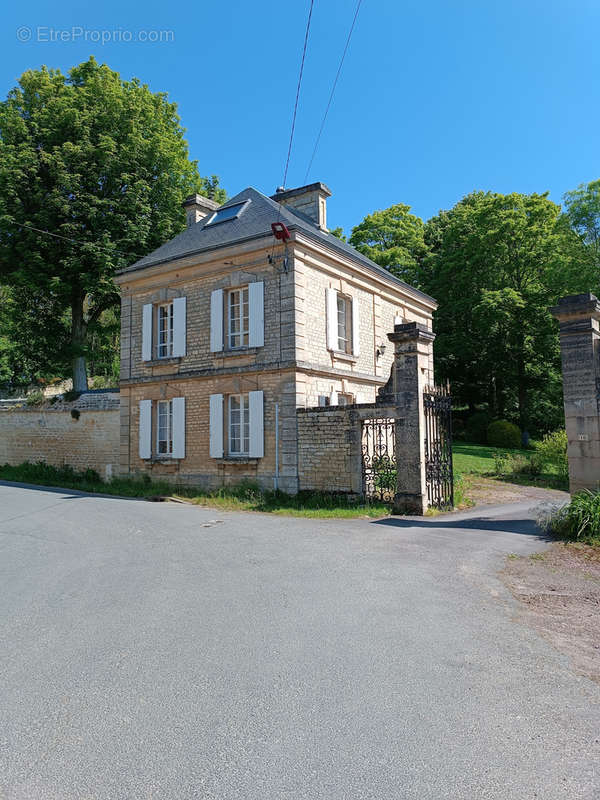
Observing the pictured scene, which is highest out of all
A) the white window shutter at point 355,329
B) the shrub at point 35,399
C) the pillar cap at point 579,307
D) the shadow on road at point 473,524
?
the white window shutter at point 355,329

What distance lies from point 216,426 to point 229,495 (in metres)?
1.94

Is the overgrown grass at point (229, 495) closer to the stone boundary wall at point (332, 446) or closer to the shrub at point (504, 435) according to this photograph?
the stone boundary wall at point (332, 446)

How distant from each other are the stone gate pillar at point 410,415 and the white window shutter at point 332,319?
11.7 feet

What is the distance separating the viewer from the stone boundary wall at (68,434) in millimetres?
18422

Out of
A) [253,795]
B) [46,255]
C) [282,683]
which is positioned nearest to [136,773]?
[253,795]

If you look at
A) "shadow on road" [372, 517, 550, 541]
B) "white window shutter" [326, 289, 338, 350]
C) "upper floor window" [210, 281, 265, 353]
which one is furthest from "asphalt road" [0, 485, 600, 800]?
"upper floor window" [210, 281, 265, 353]

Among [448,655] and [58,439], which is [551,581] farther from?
[58,439]

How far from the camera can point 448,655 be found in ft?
13.1

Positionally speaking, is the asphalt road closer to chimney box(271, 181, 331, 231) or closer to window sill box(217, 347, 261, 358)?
window sill box(217, 347, 261, 358)

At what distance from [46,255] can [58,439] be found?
7096mm

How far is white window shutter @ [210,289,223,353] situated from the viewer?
15.3 metres

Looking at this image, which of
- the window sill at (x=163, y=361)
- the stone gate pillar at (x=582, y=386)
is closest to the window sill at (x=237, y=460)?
the window sill at (x=163, y=361)

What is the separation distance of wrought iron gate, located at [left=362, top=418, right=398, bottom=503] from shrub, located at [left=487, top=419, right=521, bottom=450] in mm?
16122

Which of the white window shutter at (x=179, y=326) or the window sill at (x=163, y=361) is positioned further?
the window sill at (x=163, y=361)
